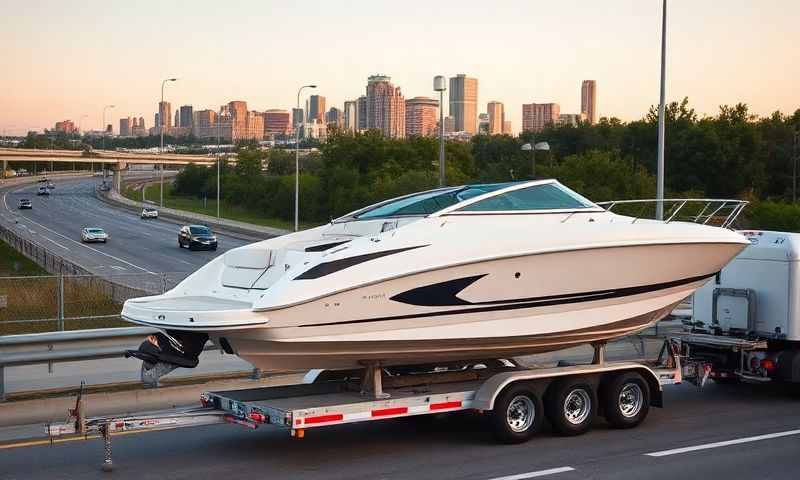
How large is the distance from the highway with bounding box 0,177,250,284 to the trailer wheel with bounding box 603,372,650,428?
11.8m

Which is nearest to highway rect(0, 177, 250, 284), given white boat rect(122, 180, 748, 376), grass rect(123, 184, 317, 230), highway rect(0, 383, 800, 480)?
grass rect(123, 184, 317, 230)

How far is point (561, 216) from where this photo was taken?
1227 centimetres

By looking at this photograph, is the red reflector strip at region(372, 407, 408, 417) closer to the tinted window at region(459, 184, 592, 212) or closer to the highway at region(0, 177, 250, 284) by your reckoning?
the tinted window at region(459, 184, 592, 212)

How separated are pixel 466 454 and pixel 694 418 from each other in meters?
3.59

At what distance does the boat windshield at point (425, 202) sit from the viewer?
1181 centimetres

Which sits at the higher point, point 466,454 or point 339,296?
point 339,296

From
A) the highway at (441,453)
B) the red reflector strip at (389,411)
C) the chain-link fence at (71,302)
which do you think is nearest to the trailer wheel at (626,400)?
the highway at (441,453)

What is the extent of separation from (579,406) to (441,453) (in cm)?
184

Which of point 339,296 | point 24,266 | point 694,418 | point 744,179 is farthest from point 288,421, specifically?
point 744,179

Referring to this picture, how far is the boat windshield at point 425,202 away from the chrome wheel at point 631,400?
281 cm

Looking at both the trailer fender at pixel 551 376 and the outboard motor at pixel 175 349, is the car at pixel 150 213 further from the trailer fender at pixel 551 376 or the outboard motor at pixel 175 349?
the outboard motor at pixel 175 349

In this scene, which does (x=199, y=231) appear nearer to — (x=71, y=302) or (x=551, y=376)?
(x=71, y=302)

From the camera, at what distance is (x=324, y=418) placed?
10.4 metres

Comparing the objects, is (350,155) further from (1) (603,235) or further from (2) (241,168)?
(1) (603,235)
